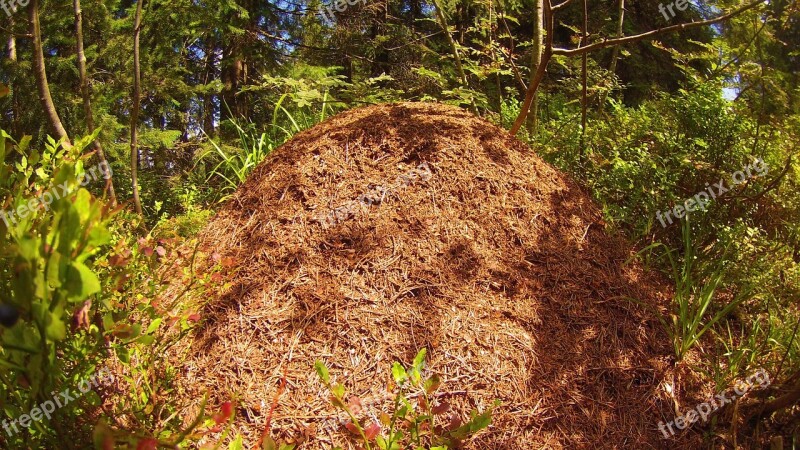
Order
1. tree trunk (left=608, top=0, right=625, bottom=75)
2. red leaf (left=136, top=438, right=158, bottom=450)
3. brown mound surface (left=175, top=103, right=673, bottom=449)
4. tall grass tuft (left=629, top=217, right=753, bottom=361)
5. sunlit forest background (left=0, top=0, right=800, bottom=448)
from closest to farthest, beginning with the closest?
red leaf (left=136, top=438, right=158, bottom=450) < sunlit forest background (left=0, top=0, right=800, bottom=448) < brown mound surface (left=175, top=103, right=673, bottom=449) < tall grass tuft (left=629, top=217, right=753, bottom=361) < tree trunk (left=608, top=0, right=625, bottom=75)

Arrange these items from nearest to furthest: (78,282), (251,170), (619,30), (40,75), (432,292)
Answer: (78,282) → (432,292) → (40,75) → (251,170) → (619,30)

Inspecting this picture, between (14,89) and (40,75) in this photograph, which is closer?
(40,75)

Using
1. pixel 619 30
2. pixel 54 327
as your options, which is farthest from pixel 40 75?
pixel 619 30

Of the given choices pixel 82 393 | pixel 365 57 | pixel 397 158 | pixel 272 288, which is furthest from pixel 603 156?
pixel 365 57

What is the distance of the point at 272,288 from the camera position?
2.37 meters

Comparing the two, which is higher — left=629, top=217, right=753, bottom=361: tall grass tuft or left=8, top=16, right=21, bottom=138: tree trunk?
left=8, top=16, right=21, bottom=138: tree trunk

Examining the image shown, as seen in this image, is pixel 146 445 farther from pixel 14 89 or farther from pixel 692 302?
pixel 14 89

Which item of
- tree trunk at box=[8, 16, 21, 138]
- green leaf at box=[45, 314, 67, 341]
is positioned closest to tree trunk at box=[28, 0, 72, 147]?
tree trunk at box=[8, 16, 21, 138]

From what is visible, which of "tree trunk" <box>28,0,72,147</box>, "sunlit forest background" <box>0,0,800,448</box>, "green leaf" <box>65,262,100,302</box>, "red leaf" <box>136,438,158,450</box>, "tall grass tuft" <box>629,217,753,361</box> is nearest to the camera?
"green leaf" <box>65,262,100,302</box>

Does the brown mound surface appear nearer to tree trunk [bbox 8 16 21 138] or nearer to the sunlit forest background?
the sunlit forest background

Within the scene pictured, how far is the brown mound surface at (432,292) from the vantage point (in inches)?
81.9

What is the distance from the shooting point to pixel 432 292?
2.38m

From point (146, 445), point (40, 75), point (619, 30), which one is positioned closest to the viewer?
point (146, 445)

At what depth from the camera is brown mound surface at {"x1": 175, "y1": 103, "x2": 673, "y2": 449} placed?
2.08m
